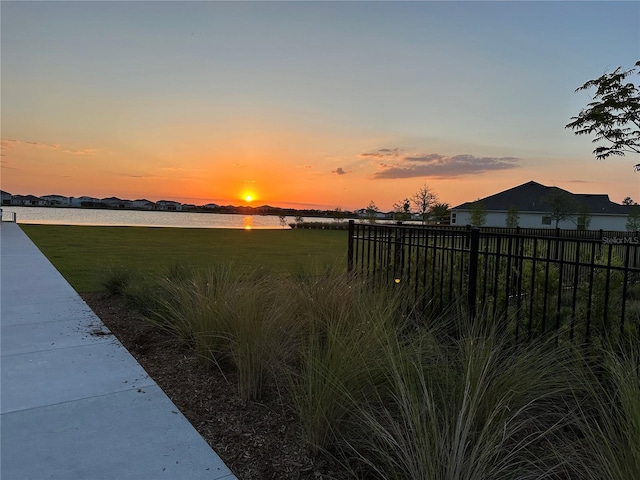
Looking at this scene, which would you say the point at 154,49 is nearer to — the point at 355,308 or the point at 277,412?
the point at 355,308

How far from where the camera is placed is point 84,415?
2.88 meters

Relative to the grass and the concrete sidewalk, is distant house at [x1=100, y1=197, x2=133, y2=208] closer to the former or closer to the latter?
the concrete sidewalk

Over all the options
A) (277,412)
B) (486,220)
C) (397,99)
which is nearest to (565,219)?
(486,220)

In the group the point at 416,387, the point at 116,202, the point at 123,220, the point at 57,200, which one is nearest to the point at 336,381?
the point at 416,387

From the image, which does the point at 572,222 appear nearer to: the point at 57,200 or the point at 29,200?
the point at 57,200

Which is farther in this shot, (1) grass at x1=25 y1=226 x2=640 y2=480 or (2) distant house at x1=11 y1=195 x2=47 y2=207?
(2) distant house at x1=11 y1=195 x2=47 y2=207

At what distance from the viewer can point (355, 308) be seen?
3855 millimetres

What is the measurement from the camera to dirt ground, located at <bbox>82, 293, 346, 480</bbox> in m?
2.39

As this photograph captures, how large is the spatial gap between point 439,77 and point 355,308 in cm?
929

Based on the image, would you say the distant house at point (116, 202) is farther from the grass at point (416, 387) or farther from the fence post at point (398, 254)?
the grass at point (416, 387)

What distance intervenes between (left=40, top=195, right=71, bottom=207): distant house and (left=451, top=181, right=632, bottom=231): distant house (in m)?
71.5

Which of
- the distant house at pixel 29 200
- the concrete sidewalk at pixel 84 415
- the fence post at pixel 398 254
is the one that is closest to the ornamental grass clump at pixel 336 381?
the concrete sidewalk at pixel 84 415

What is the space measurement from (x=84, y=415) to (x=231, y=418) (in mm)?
1040

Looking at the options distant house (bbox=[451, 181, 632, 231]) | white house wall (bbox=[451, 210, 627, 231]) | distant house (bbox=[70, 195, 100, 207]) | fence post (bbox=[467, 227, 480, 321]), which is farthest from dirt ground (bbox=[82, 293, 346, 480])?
distant house (bbox=[70, 195, 100, 207])
